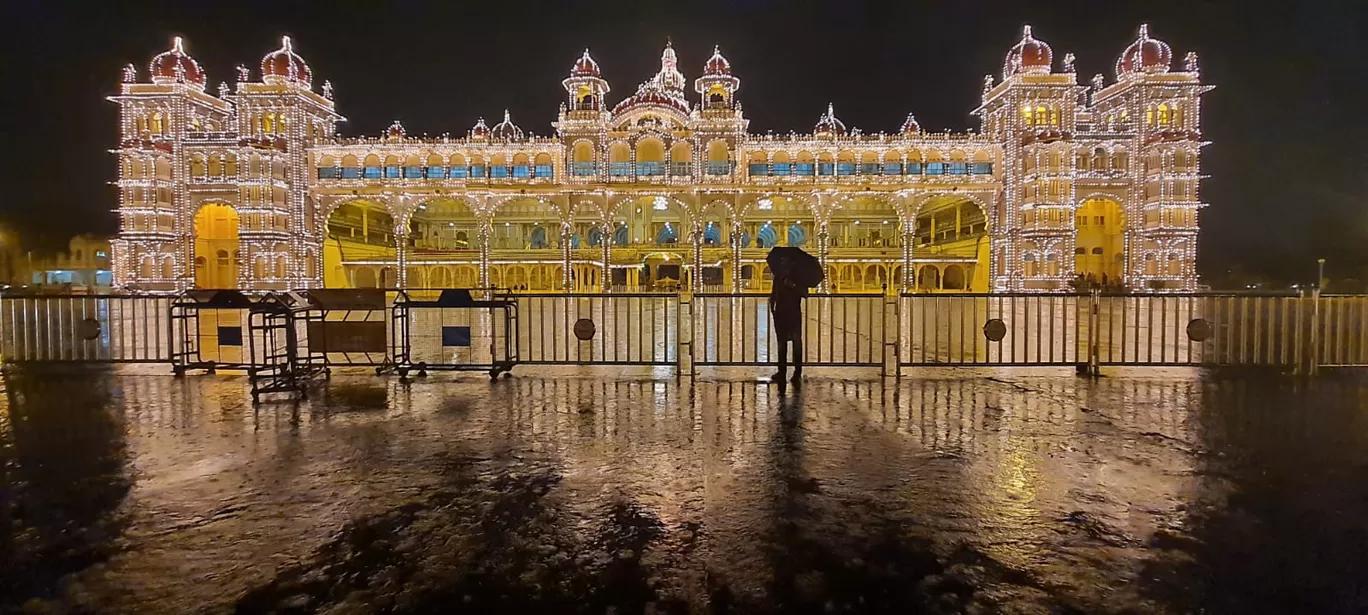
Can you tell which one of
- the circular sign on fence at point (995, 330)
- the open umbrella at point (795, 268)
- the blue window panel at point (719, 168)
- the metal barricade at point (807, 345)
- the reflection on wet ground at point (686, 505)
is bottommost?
the reflection on wet ground at point (686, 505)

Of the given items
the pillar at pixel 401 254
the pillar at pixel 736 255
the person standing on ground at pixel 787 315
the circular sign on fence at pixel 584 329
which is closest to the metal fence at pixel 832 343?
the circular sign on fence at pixel 584 329

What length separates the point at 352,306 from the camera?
9227 millimetres

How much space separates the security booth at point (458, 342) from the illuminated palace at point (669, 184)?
1183 inches

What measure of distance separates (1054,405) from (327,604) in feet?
22.3

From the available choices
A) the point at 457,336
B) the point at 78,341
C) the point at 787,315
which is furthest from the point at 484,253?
the point at 787,315

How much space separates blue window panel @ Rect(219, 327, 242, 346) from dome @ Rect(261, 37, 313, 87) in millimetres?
45335

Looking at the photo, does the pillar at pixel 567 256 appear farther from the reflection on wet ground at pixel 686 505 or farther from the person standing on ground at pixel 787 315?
Result: the reflection on wet ground at pixel 686 505

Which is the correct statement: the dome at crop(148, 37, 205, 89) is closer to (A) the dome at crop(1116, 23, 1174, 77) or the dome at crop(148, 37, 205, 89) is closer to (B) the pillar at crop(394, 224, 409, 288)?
(B) the pillar at crop(394, 224, 409, 288)

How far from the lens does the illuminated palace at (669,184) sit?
4516 cm

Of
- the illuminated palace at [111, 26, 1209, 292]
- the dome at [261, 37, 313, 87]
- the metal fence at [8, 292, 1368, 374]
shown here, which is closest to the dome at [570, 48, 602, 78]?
the illuminated palace at [111, 26, 1209, 292]

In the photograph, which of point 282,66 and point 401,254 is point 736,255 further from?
point 282,66

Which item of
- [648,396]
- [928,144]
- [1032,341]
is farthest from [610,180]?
[648,396]

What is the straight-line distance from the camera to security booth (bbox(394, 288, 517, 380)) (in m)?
9.02

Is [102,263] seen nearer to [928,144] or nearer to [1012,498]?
[928,144]
